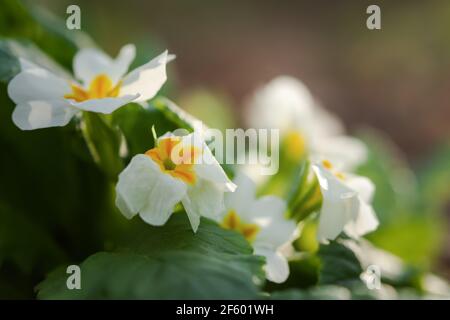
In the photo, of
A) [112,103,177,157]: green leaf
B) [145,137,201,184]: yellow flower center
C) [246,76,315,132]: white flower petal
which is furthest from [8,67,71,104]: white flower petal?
[246,76,315,132]: white flower petal

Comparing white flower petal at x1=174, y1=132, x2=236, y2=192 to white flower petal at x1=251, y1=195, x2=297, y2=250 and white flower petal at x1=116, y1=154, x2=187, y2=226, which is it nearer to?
white flower petal at x1=116, y1=154, x2=187, y2=226

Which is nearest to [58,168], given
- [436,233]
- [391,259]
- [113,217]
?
[113,217]

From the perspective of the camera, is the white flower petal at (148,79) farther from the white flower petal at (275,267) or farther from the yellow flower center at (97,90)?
the white flower petal at (275,267)

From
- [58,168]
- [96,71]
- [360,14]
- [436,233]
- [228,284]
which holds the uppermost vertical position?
[360,14]

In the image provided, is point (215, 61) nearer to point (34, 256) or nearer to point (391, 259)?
point (391, 259)

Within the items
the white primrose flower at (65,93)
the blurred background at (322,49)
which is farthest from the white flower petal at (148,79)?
the blurred background at (322,49)

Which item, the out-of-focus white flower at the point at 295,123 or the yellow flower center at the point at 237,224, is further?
the out-of-focus white flower at the point at 295,123
